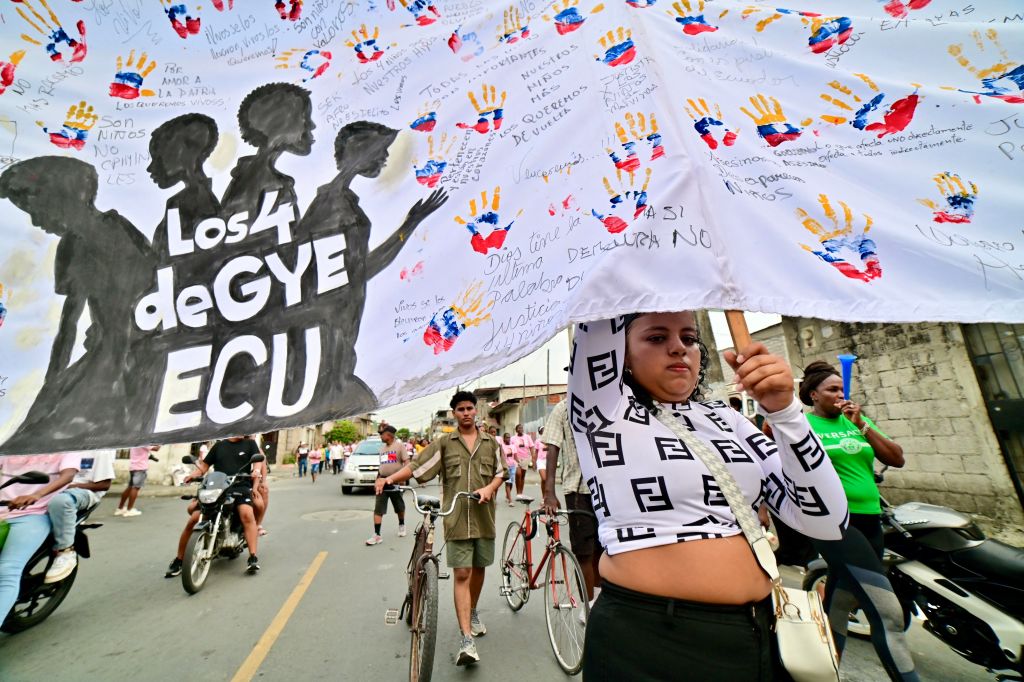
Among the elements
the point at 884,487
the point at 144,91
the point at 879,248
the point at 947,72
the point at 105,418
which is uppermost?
the point at 144,91

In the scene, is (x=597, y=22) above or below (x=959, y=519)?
above

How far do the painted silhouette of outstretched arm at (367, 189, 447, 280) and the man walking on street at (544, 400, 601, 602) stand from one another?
8.52 ft

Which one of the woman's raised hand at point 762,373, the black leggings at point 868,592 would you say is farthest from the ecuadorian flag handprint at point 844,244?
the black leggings at point 868,592

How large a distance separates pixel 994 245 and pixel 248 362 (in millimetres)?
2095

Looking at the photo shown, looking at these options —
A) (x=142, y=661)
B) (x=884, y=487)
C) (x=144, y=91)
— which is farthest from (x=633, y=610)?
(x=884, y=487)

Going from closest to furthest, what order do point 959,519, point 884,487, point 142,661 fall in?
point 959,519 < point 142,661 < point 884,487

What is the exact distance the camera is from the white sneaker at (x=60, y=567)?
426 centimetres

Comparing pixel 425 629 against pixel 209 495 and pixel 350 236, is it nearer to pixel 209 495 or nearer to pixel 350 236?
pixel 350 236

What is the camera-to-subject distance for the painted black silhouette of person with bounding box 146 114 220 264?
5.34 ft

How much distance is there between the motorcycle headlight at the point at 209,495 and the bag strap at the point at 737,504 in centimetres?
635

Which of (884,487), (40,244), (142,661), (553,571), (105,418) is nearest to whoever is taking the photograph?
(105,418)

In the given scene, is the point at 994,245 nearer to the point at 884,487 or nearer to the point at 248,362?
the point at 248,362

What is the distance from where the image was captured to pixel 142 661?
3.79m

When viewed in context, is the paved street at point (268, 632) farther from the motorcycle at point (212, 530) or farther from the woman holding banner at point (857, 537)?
the woman holding banner at point (857, 537)
